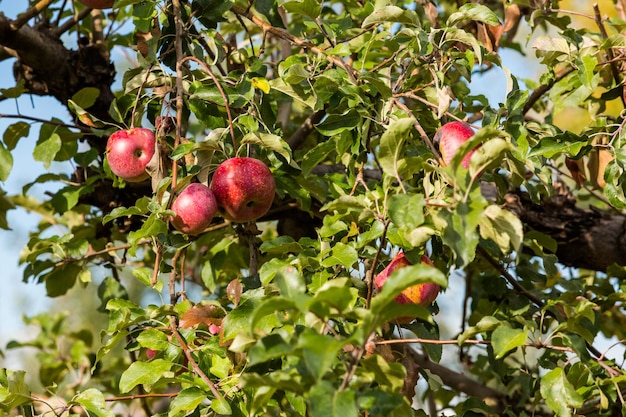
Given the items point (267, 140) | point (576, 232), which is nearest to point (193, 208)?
point (267, 140)

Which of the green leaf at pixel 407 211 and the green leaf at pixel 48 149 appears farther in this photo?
the green leaf at pixel 48 149

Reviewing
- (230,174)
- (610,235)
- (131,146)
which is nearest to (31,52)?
(131,146)

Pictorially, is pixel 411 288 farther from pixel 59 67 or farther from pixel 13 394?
pixel 59 67

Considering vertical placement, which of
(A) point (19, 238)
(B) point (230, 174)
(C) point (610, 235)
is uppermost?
(B) point (230, 174)

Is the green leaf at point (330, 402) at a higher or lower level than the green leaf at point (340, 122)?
lower

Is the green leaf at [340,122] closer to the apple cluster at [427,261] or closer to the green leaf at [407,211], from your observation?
the apple cluster at [427,261]

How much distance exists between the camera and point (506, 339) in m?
1.10

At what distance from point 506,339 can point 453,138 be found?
1.02 ft

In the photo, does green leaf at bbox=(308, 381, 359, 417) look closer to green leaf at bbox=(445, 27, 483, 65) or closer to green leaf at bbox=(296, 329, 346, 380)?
green leaf at bbox=(296, 329, 346, 380)

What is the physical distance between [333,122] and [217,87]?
0.21 meters

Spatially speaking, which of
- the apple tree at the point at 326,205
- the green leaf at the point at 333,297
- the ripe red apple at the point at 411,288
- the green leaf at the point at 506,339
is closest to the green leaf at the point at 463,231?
the apple tree at the point at 326,205

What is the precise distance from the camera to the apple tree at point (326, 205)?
3.11 feet

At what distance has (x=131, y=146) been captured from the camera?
1.41m

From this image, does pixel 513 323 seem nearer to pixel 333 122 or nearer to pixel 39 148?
pixel 333 122
